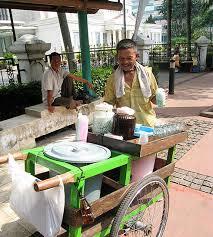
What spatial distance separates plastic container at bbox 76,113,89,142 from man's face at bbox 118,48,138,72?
761 millimetres

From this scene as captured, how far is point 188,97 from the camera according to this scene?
9117 mm

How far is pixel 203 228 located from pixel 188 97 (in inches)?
263

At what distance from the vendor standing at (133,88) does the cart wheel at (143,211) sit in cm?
78

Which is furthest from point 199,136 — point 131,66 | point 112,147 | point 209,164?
point 112,147

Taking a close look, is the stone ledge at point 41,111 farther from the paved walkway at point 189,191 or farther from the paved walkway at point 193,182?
the paved walkway at point 193,182

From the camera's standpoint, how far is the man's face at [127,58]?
8.91ft

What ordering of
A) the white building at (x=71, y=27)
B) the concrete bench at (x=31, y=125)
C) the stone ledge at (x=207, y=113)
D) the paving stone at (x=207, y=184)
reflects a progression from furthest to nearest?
1. the white building at (x=71, y=27)
2. the stone ledge at (x=207, y=113)
3. the concrete bench at (x=31, y=125)
4. the paving stone at (x=207, y=184)

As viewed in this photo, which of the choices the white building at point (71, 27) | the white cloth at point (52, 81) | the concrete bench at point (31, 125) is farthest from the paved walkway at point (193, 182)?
the white building at point (71, 27)

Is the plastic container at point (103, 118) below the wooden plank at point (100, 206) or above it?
above

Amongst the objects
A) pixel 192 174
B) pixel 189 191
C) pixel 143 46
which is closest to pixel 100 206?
pixel 189 191

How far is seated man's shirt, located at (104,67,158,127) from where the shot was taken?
116 inches

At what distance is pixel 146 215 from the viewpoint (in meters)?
2.95

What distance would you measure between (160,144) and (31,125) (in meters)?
3.32

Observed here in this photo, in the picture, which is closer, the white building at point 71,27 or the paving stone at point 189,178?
the paving stone at point 189,178
